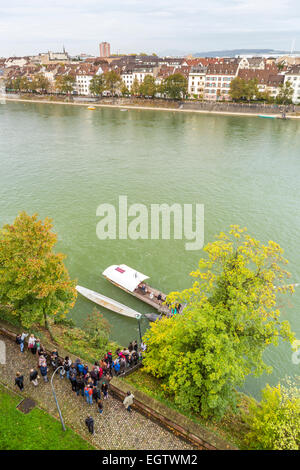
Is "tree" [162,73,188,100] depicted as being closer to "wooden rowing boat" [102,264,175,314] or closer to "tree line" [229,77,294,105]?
"tree line" [229,77,294,105]

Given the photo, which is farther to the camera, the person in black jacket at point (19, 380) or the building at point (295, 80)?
the building at point (295, 80)

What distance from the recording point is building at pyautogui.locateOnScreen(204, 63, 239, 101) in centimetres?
14062

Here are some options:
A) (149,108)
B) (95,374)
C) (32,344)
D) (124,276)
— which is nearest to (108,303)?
(124,276)

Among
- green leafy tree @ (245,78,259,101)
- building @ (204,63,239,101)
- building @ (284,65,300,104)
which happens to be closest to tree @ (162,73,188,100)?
building @ (204,63,239,101)

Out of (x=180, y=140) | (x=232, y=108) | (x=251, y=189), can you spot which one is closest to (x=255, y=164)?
(x=251, y=189)

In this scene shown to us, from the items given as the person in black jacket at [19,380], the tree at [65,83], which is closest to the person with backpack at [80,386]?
the person in black jacket at [19,380]

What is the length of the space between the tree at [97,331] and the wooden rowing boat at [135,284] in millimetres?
4898

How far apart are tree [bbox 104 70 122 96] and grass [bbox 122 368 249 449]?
509 feet

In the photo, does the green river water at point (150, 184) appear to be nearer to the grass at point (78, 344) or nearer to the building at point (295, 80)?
the grass at point (78, 344)

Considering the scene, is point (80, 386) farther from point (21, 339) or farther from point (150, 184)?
point (150, 184)

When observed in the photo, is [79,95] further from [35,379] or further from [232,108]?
[35,379]

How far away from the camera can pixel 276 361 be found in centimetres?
2372

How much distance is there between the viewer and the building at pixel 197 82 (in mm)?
145250

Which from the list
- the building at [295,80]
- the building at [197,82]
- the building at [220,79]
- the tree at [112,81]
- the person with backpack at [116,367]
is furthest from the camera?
the tree at [112,81]
